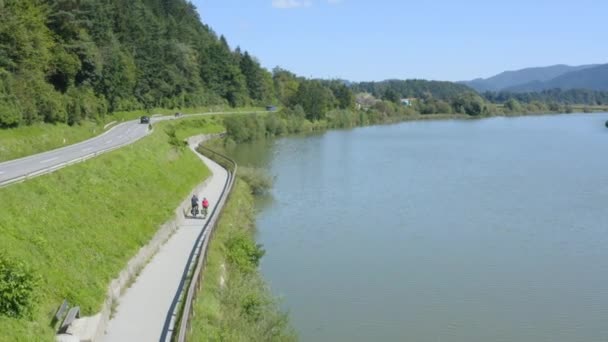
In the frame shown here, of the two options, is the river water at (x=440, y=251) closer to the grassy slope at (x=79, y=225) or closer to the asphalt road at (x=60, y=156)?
the grassy slope at (x=79, y=225)

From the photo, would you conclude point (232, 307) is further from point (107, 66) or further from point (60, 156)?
point (107, 66)

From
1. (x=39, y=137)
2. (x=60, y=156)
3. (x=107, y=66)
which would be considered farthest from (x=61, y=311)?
(x=107, y=66)

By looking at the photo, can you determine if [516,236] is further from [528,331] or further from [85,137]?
[85,137]

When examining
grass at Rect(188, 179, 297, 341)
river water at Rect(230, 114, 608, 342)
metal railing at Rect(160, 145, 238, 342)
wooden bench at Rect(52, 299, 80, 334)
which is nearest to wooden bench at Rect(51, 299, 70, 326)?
wooden bench at Rect(52, 299, 80, 334)

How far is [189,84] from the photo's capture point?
93.3 metres

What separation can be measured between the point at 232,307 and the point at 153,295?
7.33ft

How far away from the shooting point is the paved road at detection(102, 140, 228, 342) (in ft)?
48.4

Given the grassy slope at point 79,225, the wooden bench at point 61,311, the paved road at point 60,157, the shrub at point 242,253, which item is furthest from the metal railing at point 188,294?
the paved road at point 60,157

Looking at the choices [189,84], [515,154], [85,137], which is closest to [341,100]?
[189,84]

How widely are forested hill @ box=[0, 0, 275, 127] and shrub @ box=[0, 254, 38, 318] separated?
884 inches

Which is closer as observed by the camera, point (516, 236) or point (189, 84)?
point (516, 236)

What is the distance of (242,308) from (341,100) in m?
127

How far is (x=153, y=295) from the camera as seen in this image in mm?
17312

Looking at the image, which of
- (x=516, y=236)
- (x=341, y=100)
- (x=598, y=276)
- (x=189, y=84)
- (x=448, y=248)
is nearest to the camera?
(x=598, y=276)
